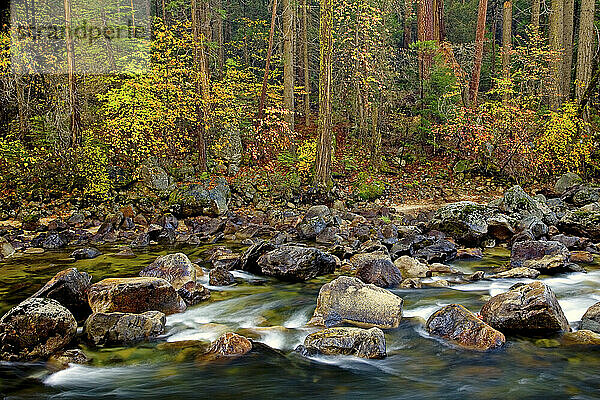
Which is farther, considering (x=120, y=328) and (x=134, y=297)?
(x=134, y=297)

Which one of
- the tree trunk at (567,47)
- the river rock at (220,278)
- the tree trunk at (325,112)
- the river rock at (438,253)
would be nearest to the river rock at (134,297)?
the river rock at (220,278)

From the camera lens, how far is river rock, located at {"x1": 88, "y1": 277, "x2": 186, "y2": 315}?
223 inches

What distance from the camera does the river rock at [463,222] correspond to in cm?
1033

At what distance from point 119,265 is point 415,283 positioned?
206 inches

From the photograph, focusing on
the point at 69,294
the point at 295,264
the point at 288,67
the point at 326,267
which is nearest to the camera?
the point at 69,294

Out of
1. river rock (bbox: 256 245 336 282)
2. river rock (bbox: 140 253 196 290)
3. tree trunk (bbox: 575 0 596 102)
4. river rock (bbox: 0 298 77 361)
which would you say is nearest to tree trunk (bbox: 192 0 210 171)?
river rock (bbox: 256 245 336 282)

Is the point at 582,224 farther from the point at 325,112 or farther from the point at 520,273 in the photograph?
the point at 325,112

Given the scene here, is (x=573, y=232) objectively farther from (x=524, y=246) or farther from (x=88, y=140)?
(x=88, y=140)

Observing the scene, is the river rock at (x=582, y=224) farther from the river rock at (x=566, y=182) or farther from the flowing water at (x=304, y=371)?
the river rock at (x=566, y=182)

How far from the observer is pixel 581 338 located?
16.3 ft

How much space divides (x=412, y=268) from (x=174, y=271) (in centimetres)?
377

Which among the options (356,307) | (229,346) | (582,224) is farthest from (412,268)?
(582,224)

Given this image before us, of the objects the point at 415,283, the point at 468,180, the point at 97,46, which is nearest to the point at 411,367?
the point at 415,283

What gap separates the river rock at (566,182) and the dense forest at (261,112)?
65 centimetres
